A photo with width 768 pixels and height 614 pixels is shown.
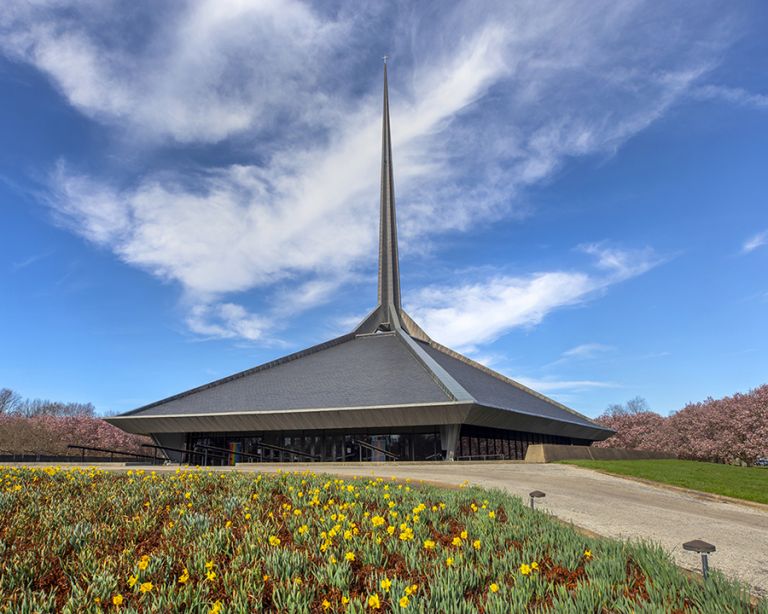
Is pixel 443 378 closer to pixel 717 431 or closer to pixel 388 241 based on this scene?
pixel 388 241

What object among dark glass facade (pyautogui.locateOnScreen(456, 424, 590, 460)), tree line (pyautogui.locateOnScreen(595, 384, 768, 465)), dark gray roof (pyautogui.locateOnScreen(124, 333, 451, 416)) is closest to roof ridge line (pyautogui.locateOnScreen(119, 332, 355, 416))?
dark gray roof (pyautogui.locateOnScreen(124, 333, 451, 416))

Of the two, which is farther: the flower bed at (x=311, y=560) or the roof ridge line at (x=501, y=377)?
the roof ridge line at (x=501, y=377)

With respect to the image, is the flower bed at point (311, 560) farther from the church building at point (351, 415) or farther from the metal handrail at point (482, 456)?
the metal handrail at point (482, 456)

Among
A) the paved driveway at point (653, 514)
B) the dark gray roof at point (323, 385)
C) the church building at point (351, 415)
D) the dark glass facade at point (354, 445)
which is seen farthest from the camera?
the dark glass facade at point (354, 445)

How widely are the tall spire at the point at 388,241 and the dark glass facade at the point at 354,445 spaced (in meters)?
22.6

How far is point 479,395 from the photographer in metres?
32.7

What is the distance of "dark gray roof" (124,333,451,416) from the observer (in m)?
31.5

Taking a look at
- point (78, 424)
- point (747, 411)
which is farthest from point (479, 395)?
point (78, 424)

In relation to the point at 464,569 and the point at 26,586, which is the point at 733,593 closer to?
the point at 464,569

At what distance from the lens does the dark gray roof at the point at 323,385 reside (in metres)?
31.5

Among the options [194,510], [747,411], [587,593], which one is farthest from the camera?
[747,411]

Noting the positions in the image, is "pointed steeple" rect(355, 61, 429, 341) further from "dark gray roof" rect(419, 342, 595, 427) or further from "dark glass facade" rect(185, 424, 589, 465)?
"dark glass facade" rect(185, 424, 589, 465)

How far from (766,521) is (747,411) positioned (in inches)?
2009

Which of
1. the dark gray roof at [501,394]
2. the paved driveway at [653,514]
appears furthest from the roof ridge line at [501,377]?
the paved driveway at [653,514]
